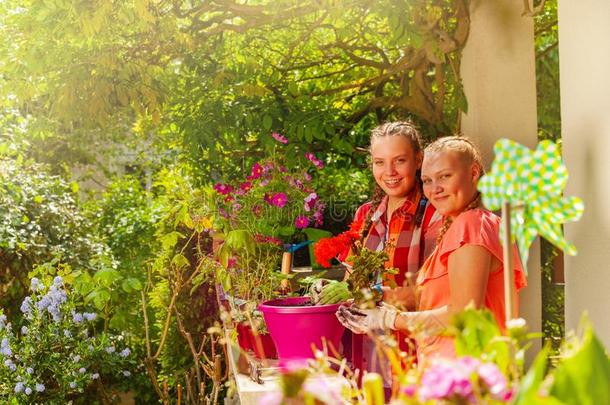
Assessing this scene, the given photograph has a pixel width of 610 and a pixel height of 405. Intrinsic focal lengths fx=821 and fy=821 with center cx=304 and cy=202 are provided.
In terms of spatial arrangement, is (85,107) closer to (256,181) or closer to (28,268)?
(256,181)

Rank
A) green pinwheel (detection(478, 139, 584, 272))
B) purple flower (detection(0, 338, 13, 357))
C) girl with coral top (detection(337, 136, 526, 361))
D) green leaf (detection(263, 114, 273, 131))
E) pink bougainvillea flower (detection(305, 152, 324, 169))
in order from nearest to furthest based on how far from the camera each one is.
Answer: green pinwheel (detection(478, 139, 584, 272))
girl with coral top (detection(337, 136, 526, 361))
pink bougainvillea flower (detection(305, 152, 324, 169))
green leaf (detection(263, 114, 273, 131))
purple flower (detection(0, 338, 13, 357))

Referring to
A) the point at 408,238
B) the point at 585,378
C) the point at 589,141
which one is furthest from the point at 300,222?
the point at 585,378

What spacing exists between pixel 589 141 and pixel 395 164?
621mm

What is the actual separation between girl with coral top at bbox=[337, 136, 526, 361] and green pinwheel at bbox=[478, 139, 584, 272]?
76 cm

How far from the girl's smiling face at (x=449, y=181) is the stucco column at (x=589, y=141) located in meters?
0.26

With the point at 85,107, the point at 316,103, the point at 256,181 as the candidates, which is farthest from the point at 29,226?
the point at 256,181

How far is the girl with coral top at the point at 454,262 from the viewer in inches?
68.7

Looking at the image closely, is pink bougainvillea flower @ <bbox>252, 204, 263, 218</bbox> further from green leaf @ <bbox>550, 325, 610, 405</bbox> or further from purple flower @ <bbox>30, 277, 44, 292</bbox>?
green leaf @ <bbox>550, 325, 610, 405</bbox>

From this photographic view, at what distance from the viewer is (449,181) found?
1.88m

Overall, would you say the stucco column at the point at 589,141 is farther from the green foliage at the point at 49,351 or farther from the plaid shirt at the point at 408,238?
the green foliage at the point at 49,351

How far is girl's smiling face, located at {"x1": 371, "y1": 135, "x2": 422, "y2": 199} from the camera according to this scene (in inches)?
92.3

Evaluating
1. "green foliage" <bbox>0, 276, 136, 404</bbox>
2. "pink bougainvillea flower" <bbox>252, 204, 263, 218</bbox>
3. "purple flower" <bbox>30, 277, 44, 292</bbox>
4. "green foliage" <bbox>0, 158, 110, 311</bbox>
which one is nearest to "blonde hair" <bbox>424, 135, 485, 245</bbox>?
"pink bougainvillea flower" <bbox>252, 204, 263, 218</bbox>

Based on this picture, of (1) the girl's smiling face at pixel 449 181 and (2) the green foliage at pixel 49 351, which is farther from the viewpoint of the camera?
(2) the green foliage at pixel 49 351

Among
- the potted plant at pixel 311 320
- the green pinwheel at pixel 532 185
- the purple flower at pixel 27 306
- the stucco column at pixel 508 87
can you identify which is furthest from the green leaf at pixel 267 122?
the green pinwheel at pixel 532 185
